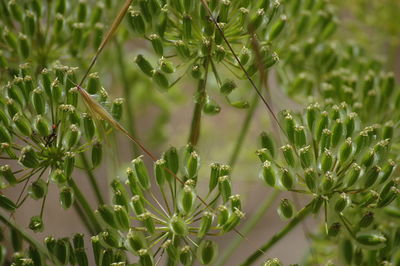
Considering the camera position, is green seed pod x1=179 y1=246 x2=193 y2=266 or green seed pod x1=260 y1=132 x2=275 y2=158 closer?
green seed pod x1=179 y1=246 x2=193 y2=266

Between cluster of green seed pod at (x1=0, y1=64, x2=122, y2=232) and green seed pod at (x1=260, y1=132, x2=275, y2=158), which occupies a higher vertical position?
cluster of green seed pod at (x1=0, y1=64, x2=122, y2=232)

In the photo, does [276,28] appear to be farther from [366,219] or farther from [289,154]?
[366,219]

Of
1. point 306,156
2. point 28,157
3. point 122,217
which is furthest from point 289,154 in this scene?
point 28,157

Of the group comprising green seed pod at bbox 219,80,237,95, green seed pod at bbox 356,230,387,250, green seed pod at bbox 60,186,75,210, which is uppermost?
green seed pod at bbox 219,80,237,95

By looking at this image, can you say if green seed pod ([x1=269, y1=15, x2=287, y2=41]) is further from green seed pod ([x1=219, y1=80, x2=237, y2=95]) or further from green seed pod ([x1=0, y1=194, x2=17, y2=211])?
green seed pod ([x1=0, y1=194, x2=17, y2=211])

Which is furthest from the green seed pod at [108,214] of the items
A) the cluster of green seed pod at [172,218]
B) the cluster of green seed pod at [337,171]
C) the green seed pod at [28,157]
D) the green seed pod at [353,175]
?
the green seed pod at [353,175]

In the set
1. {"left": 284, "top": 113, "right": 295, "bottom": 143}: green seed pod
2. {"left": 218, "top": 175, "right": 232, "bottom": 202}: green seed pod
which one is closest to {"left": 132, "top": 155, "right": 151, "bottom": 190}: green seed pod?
{"left": 218, "top": 175, "right": 232, "bottom": 202}: green seed pod
